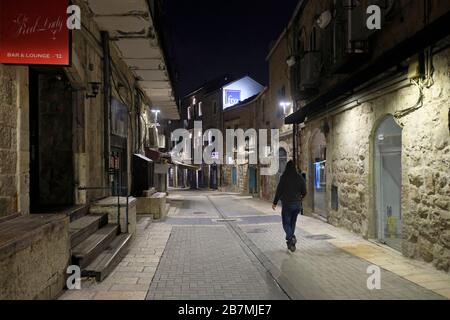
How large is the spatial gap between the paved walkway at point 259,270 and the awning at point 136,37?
17.7ft

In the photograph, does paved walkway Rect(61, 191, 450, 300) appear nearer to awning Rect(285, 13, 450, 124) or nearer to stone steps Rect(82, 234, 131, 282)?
stone steps Rect(82, 234, 131, 282)

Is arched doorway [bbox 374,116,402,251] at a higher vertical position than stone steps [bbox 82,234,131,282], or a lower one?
higher

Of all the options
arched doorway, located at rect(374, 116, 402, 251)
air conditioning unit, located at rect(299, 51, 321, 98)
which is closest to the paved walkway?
arched doorway, located at rect(374, 116, 402, 251)

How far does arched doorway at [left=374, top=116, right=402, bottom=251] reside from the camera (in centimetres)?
907

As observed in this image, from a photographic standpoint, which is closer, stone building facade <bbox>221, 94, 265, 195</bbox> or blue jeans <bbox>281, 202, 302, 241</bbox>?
blue jeans <bbox>281, 202, 302, 241</bbox>

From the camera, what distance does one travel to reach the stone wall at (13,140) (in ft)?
17.6

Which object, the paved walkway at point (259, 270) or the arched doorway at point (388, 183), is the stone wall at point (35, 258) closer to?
the paved walkway at point (259, 270)

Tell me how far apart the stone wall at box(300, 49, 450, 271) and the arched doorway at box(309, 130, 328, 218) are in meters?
3.07

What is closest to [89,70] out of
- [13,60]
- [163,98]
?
[13,60]

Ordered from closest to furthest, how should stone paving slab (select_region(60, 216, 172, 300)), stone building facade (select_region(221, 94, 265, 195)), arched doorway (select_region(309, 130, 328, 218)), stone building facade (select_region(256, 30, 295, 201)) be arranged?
stone paving slab (select_region(60, 216, 172, 300)) < arched doorway (select_region(309, 130, 328, 218)) < stone building facade (select_region(256, 30, 295, 201)) < stone building facade (select_region(221, 94, 265, 195))

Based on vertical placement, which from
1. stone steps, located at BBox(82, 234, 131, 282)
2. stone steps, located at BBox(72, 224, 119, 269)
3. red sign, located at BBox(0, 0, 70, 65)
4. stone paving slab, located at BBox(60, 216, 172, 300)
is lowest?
stone paving slab, located at BBox(60, 216, 172, 300)

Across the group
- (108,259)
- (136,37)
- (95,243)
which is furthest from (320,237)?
(136,37)

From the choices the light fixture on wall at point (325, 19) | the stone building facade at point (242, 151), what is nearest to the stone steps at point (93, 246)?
the light fixture on wall at point (325, 19)

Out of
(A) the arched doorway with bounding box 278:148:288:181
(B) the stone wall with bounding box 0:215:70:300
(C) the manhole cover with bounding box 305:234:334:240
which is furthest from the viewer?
(A) the arched doorway with bounding box 278:148:288:181
